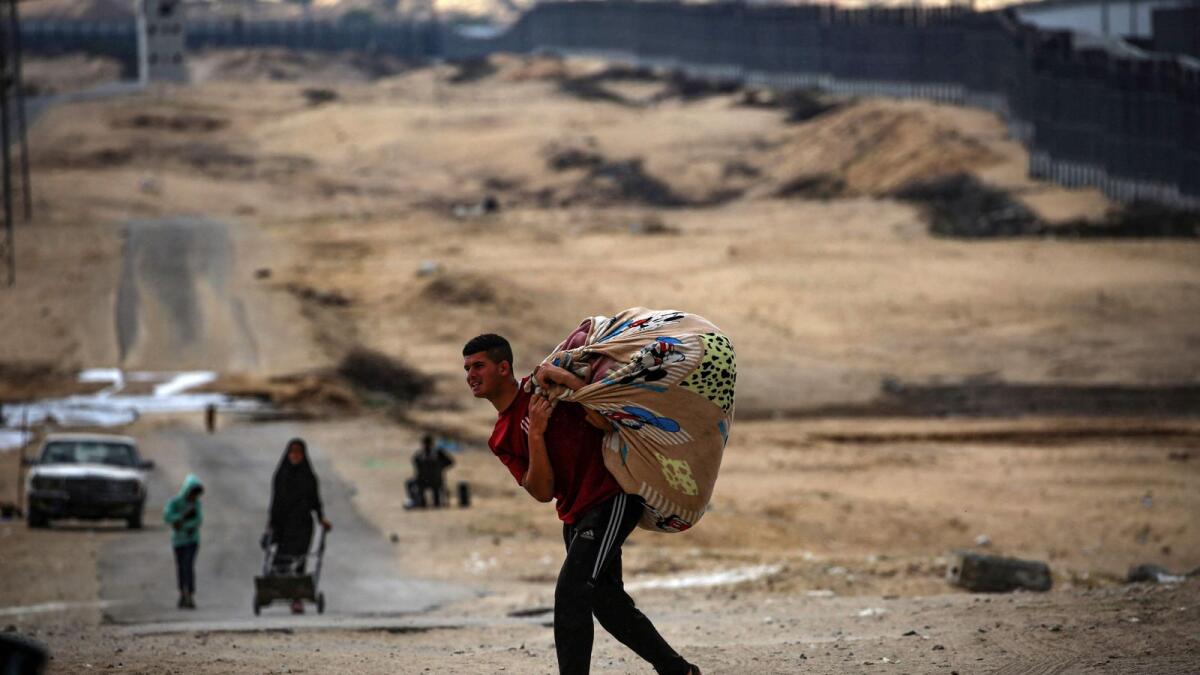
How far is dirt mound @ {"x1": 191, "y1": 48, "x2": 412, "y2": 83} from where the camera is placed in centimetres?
13762

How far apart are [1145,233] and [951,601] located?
38308 millimetres

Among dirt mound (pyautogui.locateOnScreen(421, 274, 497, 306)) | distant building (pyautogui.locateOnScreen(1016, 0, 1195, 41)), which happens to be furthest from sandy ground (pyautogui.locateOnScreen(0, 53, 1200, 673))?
distant building (pyautogui.locateOnScreen(1016, 0, 1195, 41))

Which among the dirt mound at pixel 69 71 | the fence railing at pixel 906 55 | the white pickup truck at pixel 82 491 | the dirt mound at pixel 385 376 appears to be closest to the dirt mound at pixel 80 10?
the fence railing at pixel 906 55

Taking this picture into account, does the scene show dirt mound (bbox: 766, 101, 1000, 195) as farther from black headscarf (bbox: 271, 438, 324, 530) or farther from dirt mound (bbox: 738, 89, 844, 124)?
black headscarf (bbox: 271, 438, 324, 530)

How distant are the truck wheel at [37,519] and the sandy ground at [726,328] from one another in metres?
0.25

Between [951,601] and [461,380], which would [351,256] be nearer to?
[461,380]

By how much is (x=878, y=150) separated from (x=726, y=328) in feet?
116

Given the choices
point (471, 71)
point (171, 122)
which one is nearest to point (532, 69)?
point (471, 71)

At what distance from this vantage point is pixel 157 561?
21.2 metres

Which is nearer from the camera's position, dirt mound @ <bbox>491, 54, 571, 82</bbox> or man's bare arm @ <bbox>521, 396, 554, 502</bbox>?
man's bare arm @ <bbox>521, 396, 554, 502</bbox>

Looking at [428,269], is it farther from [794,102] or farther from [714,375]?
[794,102]

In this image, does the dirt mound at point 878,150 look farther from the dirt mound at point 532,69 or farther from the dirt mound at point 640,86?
the dirt mound at point 532,69

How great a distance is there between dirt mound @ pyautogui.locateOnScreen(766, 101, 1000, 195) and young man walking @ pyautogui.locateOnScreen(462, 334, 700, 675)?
6079 cm

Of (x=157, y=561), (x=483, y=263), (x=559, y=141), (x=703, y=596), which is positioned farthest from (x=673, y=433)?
(x=559, y=141)
